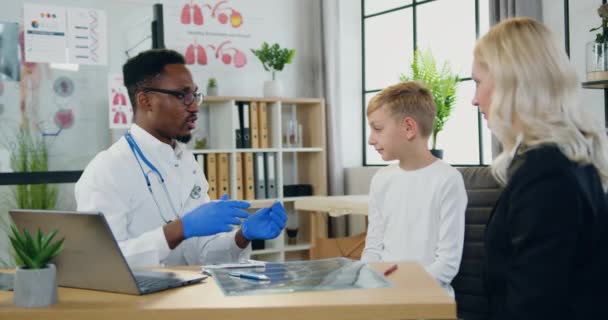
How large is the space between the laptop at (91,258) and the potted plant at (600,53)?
272 cm

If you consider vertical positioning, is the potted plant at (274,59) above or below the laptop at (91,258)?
above

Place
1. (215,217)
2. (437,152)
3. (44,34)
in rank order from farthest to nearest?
(437,152)
(44,34)
(215,217)

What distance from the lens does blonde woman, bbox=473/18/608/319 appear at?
4.01ft

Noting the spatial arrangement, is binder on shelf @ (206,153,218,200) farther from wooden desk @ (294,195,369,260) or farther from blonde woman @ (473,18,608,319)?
blonde woman @ (473,18,608,319)

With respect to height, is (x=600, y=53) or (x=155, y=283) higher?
(x=600, y=53)

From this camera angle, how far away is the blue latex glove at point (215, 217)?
1.75 metres

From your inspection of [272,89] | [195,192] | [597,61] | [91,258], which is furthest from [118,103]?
[91,258]

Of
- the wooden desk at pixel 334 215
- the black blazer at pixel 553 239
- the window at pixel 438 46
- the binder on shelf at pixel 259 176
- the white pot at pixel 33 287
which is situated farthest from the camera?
the binder on shelf at pixel 259 176

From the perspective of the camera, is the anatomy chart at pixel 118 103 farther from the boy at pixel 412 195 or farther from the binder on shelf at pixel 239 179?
the boy at pixel 412 195

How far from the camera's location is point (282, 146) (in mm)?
5410

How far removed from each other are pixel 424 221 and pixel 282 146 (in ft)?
10.9

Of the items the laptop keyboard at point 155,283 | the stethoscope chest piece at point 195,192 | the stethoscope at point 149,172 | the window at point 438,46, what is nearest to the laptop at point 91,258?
the laptop keyboard at point 155,283

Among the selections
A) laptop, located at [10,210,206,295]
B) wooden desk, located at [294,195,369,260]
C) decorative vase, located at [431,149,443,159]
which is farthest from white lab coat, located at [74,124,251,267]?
decorative vase, located at [431,149,443,159]

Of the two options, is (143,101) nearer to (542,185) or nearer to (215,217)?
(215,217)
